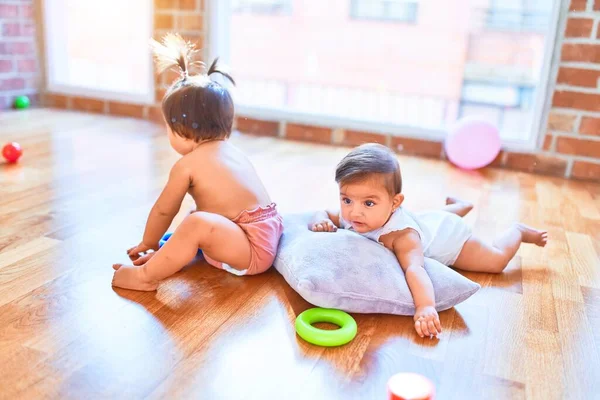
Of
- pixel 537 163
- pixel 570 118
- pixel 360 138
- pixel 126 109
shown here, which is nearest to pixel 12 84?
pixel 126 109

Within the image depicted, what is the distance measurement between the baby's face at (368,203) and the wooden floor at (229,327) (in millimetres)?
239

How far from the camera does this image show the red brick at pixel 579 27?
2.59 m

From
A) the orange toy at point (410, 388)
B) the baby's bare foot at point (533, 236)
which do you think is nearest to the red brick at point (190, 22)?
the baby's bare foot at point (533, 236)

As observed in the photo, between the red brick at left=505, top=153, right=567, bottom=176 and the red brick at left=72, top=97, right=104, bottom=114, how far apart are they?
2.53m

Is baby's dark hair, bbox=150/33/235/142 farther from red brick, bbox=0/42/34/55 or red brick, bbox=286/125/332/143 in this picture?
red brick, bbox=0/42/34/55

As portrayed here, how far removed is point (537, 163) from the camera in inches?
112

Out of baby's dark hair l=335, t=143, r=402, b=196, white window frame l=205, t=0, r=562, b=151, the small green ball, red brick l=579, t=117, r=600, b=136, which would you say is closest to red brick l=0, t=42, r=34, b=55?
the small green ball

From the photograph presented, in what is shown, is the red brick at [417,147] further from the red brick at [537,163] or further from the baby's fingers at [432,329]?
the baby's fingers at [432,329]

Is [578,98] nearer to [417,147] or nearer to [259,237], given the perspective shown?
[417,147]

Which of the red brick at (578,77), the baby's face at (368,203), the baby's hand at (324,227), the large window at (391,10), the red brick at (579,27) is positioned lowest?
the baby's hand at (324,227)

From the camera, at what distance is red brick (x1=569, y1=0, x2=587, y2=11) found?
259cm

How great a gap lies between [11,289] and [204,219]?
0.48 metres

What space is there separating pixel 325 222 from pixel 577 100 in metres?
1.76

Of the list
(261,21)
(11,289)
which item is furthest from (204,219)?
(261,21)
